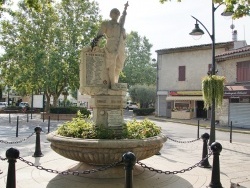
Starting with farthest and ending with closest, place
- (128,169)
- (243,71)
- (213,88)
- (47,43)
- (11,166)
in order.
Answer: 1. (47,43)
2. (243,71)
3. (213,88)
4. (11,166)
5. (128,169)

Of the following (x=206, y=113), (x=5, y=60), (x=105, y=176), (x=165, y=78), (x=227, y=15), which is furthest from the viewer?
(x=165, y=78)

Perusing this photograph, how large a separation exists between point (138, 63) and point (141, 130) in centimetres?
4615

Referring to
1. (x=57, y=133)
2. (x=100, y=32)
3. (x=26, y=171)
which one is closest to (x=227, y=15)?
(x=100, y=32)

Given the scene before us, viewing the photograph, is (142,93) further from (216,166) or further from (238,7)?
(216,166)

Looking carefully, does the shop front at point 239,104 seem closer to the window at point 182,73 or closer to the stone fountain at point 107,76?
the window at point 182,73

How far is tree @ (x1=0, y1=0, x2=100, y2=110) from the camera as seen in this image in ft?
86.2

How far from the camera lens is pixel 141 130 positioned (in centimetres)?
708

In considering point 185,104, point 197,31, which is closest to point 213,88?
point 197,31

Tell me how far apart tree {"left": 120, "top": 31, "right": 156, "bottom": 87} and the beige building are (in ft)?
42.3

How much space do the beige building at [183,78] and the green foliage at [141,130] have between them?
25.2 metres

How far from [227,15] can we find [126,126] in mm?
6961

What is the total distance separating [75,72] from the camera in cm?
2680

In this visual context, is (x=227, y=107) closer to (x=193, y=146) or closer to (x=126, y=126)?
(x=193, y=146)

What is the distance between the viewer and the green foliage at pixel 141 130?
675 centimetres
